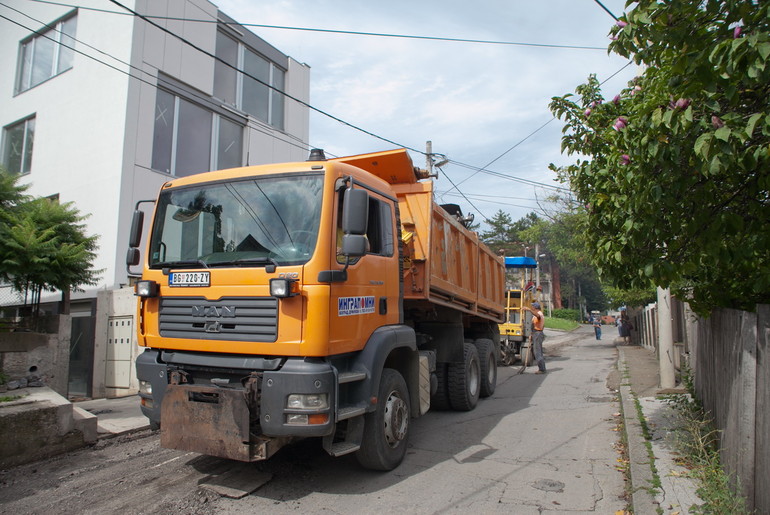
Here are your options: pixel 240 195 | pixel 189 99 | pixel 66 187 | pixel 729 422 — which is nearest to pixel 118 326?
pixel 66 187

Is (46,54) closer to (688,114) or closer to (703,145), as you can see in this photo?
(688,114)

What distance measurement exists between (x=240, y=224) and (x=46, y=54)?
13463 mm

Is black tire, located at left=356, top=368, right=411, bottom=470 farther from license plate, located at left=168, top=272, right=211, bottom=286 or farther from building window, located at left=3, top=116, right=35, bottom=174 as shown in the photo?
building window, located at left=3, top=116, right=35, bottom=174

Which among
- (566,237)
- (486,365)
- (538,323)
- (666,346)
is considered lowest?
(486,365)

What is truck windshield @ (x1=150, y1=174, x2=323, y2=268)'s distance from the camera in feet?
14.4

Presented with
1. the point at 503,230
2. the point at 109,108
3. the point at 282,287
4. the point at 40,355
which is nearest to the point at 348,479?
the point at 282,287

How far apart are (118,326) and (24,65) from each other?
971 cm

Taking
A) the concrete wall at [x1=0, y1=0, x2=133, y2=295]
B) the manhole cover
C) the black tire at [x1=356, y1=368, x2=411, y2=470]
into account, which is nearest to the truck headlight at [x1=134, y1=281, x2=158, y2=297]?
the black tire at [x1=356, y1=368, x2=411, y2=470]

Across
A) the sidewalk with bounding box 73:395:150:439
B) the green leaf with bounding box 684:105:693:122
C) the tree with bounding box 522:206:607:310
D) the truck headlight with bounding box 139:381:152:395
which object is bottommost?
the sidewalk with bounding box 73:395:150:439

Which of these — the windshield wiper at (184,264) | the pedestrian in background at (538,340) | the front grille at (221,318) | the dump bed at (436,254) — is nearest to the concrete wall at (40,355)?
the windshield wiper at (184,264)

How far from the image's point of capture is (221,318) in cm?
438

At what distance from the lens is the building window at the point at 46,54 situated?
13.2 m

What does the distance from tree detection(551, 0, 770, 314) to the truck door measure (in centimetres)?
202

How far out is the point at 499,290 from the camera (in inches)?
437
